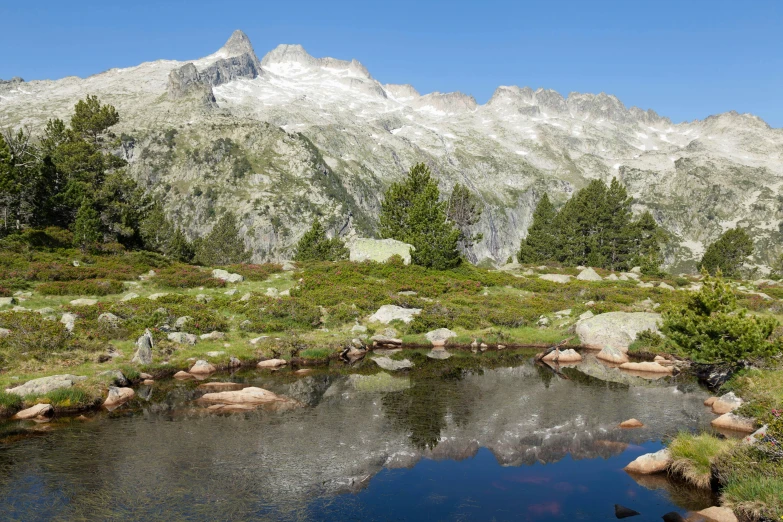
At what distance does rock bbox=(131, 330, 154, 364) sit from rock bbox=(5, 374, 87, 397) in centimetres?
416

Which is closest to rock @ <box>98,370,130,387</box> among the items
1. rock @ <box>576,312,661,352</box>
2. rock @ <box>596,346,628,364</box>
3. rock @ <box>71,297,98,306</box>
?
rock @ <box>71,297,98,306</box>

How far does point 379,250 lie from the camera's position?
5797cm

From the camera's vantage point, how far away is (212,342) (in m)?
30.8

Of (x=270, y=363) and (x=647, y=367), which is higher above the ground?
(x=270, y=363)

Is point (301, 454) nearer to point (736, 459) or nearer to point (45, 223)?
point (736, 459)

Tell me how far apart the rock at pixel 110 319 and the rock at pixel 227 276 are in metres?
15.8

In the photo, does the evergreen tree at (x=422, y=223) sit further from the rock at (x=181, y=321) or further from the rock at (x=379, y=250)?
the rock at (x=181, y=321)

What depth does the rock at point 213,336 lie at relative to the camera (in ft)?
102

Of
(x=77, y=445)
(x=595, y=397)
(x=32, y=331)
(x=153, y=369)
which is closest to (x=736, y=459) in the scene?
(x=595, y=397)

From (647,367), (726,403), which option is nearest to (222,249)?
(647,367)

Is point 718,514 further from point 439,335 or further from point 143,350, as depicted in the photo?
point 143,350

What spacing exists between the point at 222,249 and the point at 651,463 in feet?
337

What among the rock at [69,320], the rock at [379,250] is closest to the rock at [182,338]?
the rock at [69,320]

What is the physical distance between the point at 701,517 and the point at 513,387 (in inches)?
516
